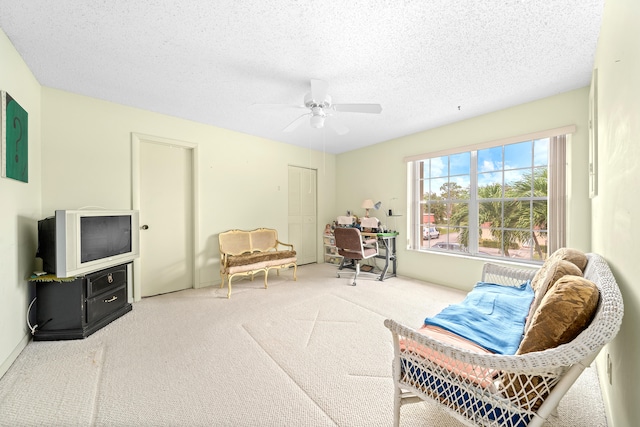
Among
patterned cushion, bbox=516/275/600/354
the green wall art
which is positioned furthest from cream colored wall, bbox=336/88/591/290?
the green wall art

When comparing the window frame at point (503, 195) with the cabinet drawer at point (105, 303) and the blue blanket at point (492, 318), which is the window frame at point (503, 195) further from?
the cabinet drawer at point (105, 303)

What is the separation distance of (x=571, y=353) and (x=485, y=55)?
7.32ft

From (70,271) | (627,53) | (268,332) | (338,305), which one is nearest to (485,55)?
(627,53)

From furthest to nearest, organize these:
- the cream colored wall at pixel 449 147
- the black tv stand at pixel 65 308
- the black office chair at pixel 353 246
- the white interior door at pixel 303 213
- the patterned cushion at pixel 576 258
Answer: the white interior door at pixel 303 213
the black office chair at pixel 353 246
the cream colored wall at pixel 449 147
the black tv stand at pixel 65 308
the patterned cushion at pixel 576 258

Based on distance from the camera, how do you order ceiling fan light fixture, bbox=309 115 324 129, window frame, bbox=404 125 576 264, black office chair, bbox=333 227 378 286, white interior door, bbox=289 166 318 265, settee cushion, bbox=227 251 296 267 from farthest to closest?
white interior door, bbox=289 166 318 265
black office chair, bbox=333 227 378 286
settee cushion, bbox=227 251 296 267
window frame, bbox=404 125 576 264
ceiling fan light fixture, bbox=309 115 324 129

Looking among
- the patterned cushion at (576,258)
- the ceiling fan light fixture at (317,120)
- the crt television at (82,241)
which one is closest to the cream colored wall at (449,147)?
the patterned cushion at (576,258)

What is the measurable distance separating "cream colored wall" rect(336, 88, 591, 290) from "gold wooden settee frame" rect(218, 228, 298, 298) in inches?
74.1

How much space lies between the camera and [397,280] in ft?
13.7

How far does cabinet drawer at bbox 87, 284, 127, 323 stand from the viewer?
7.87 ft

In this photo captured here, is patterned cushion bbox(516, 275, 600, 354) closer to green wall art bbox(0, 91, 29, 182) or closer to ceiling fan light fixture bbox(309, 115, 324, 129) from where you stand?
ceiling fan light fixture bbox(309, 115, 324, 129)

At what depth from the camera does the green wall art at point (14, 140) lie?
1.82 metres

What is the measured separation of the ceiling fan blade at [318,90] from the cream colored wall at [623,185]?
1761 mm

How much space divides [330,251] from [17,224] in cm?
445

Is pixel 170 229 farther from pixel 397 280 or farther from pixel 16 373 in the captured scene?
pixel 397 280
